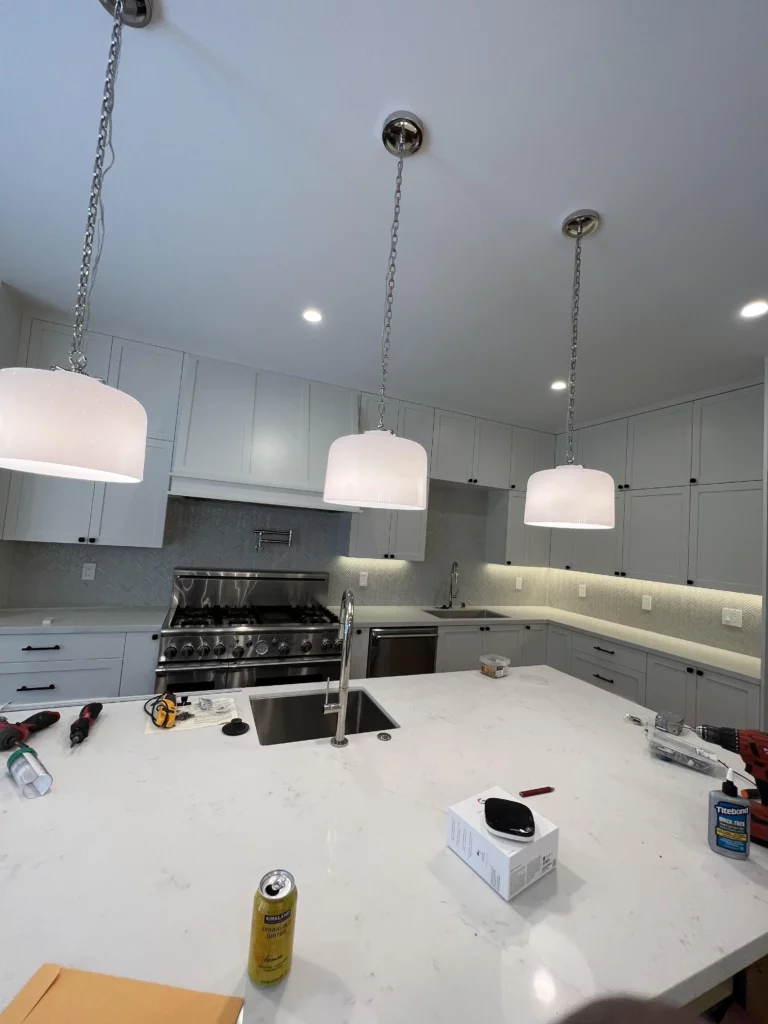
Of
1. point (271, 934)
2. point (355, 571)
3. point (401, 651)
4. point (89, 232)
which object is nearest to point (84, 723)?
point (271, 934)

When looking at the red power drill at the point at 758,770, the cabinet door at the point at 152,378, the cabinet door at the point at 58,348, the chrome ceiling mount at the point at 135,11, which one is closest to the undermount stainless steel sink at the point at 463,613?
the cabinet door at the point at 152,378

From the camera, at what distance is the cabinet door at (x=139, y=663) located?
2.41 metres

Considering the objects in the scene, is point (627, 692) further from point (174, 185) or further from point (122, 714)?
point (174, 185)

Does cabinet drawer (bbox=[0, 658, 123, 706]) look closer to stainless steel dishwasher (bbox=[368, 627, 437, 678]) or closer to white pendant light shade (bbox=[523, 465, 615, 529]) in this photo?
stainless steel dishwasher (bbox=[368, 627, 437, 678])

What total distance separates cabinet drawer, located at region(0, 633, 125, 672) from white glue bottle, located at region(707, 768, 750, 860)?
269 cm

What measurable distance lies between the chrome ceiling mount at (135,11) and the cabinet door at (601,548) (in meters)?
3.37

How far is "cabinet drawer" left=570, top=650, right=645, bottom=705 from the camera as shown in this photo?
282cm

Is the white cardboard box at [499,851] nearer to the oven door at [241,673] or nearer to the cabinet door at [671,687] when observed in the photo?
the oven door at [241,673]

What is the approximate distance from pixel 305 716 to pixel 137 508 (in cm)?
183

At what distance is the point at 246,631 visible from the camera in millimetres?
2545

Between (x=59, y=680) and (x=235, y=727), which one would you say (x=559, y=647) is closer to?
(x=235, y=727)

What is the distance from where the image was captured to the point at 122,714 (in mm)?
1344

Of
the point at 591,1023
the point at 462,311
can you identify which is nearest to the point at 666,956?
the point at 591,1023

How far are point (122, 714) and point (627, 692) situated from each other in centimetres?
303
